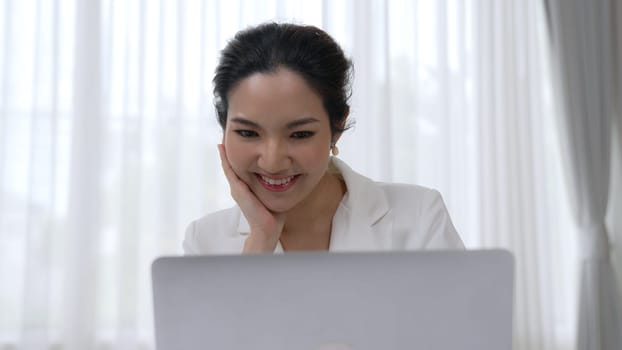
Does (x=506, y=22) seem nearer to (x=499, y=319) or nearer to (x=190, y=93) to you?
(x=190, y=93)

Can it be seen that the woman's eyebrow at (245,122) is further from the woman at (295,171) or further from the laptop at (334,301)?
the laptop at (334,301)

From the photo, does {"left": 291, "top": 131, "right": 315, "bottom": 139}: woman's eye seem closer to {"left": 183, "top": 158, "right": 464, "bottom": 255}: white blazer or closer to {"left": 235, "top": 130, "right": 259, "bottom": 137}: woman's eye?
{"left": 235, "top": 130, "right": 259, "bottom": 137}: woman's eye

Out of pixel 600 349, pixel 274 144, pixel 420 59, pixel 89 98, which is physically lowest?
pixel 600 349

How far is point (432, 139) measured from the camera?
3.06 meters

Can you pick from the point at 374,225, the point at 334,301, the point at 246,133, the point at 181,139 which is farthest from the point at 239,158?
the point at 181,139

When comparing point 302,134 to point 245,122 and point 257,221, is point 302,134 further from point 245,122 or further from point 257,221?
point 257,221

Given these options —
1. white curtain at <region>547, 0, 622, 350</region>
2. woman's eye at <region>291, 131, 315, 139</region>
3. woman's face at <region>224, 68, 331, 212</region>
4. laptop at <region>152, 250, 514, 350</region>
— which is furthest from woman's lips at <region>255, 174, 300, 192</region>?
white curtain at <region>547, 0, 622, 350</region>

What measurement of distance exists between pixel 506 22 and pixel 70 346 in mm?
2366

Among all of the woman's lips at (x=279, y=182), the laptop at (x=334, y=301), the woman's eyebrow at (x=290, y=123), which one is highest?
the woman's eyebrow at (x=290, y=123)

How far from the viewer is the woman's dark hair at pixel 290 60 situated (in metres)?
1.65

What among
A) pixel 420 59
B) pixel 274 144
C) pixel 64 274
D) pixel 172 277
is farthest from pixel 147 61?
pixel 172 277

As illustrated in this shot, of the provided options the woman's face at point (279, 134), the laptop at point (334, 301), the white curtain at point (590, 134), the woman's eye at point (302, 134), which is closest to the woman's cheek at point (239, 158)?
the woman's face at point (279, 134)

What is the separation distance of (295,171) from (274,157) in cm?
9

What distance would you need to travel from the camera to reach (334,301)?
0.88m
